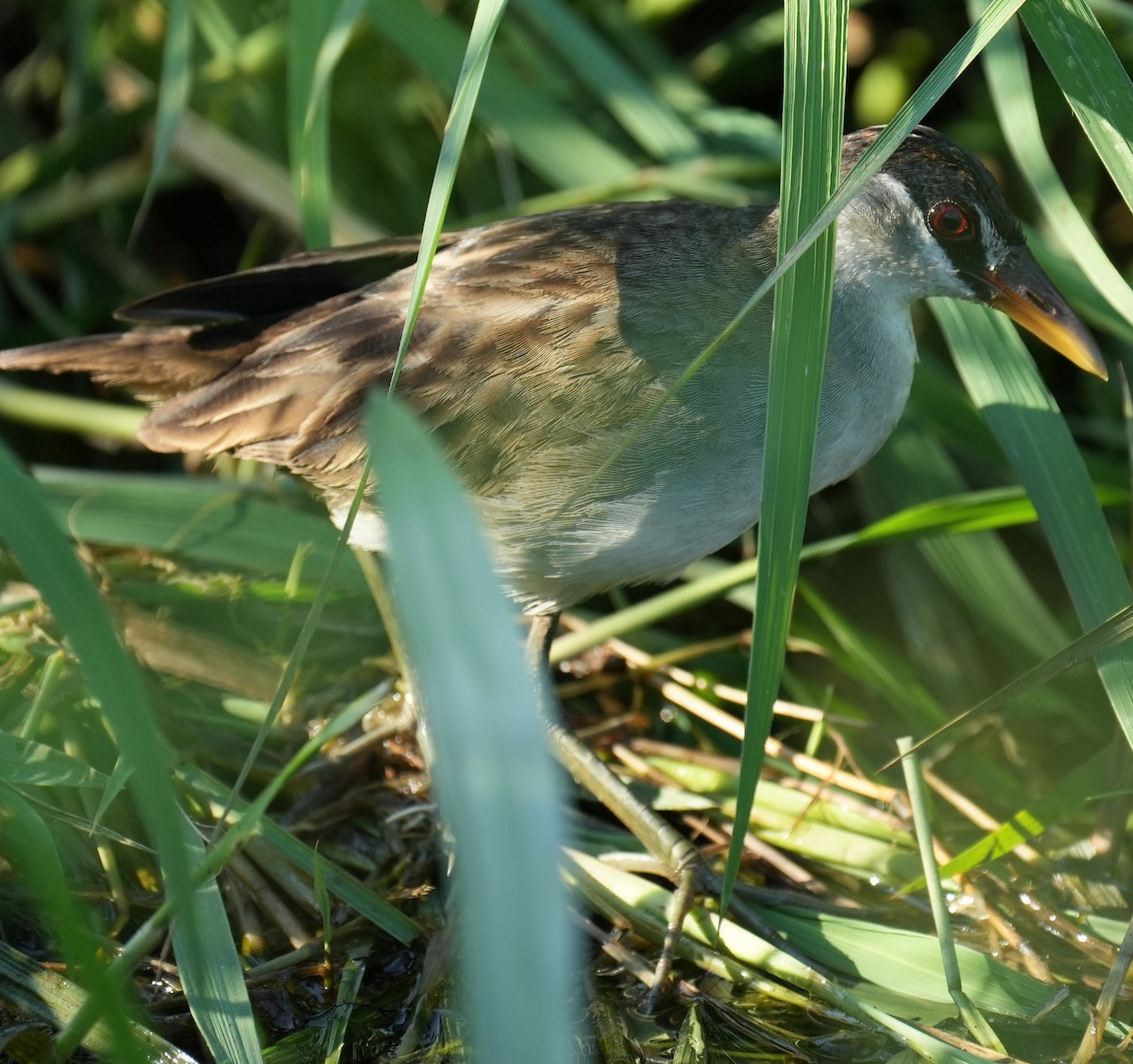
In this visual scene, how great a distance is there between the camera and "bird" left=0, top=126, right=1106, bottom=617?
7.61 ft

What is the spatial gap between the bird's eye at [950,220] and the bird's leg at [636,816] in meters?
1.10

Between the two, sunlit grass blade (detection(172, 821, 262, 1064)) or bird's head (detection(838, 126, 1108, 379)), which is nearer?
sunlit grass blade (detection(172, 821, 262, 1064))

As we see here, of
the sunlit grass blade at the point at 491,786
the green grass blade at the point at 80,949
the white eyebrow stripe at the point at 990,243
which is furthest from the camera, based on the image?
the white eyebrow stripe at the point at 990,243

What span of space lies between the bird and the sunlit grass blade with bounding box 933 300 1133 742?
0.39ft

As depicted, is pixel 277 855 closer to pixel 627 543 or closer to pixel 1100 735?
pixel 627 543

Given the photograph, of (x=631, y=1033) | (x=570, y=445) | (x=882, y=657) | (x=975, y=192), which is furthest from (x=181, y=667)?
(x=975, y=192)

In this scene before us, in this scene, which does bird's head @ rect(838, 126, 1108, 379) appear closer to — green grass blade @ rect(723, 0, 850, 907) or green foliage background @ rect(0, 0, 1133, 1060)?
green foliage background @ rect(0, 0, 1133, 1060)

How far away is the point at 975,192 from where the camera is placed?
8.05 ft

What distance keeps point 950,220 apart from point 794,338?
829 mm

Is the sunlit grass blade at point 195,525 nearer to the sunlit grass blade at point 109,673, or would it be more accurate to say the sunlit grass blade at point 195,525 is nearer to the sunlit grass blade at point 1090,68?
the sunlit grass blade at point 109,673

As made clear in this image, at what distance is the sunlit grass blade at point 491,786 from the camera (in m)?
1.00

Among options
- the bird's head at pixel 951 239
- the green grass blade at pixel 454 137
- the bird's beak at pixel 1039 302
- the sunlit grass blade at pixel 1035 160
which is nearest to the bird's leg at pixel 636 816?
the green grass blade at pixel 454 137

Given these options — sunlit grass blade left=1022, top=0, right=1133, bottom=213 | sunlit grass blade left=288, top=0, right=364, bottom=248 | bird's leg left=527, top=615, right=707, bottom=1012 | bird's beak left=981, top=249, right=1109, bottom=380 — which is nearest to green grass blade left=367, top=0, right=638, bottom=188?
sunlit grass blade left=288, top=0, right=364, bottom=248

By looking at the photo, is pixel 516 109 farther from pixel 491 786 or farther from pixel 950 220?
pixel 491 786
